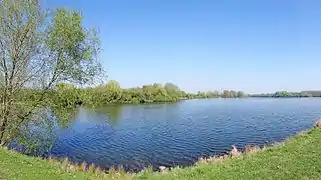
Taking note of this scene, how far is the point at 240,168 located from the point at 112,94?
96.2 meters

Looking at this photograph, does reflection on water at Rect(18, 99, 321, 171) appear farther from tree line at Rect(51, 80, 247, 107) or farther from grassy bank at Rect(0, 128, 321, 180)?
grassy bank at Rect(0, 128, 321, 180)

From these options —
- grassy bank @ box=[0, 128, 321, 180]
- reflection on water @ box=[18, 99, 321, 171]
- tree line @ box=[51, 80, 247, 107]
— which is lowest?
reflection on water @ box=[18, 99, 321, 171]

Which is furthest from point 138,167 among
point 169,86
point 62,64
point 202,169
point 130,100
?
point 169,86

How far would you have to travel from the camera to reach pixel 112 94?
360 ft

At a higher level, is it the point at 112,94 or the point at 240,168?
the point at 112,94

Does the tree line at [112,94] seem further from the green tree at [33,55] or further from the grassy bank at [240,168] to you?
the grassy bank at [240,168]

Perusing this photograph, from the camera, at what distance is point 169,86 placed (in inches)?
6826

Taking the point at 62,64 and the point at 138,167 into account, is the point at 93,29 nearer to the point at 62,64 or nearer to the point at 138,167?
the point at 62,64

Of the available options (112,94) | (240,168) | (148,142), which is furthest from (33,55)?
(112,94)

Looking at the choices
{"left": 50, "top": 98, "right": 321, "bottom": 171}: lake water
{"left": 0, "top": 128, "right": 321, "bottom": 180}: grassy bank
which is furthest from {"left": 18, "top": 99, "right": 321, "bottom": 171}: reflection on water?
{"left": 0, "top": 128, "right": 321, "bottom": 180}: grassy bank

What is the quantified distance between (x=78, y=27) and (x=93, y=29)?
111 cm

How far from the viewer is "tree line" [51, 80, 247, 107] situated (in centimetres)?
2305

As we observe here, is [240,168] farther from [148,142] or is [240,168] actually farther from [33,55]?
[148,142]

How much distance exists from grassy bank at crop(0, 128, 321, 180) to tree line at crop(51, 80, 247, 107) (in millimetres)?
7094
